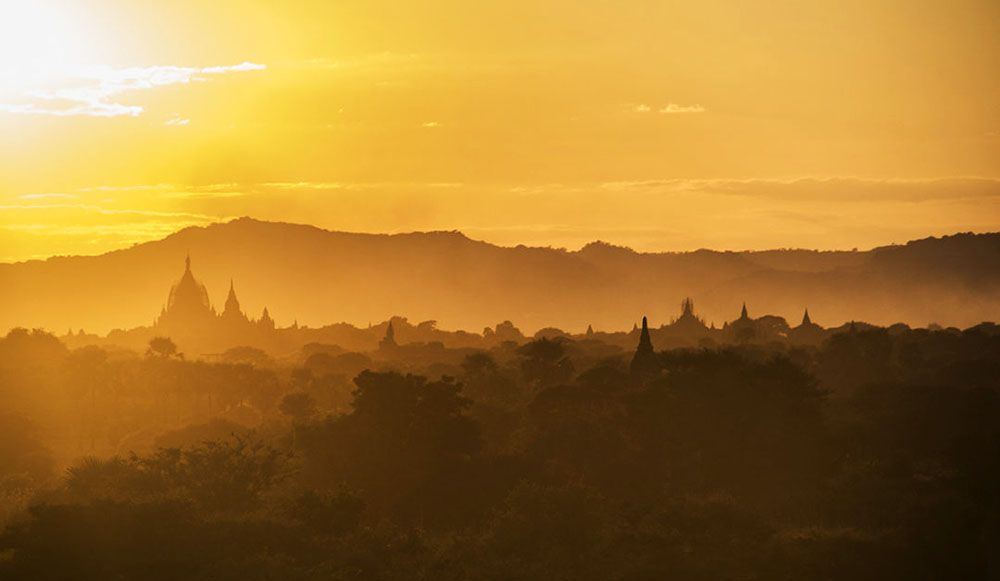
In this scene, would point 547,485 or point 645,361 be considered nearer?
point 547,485

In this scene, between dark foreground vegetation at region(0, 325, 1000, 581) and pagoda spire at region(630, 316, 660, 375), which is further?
pagoda spire at region(630, 316, 660, 375)

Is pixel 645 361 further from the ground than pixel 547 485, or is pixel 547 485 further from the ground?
pixel 645 361

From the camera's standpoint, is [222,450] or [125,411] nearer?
[222,450]

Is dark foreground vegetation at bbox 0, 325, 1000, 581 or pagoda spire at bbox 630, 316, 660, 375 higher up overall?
pagoda spire at bbox 630, 316, 660, 375

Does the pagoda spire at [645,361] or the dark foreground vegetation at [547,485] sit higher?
the pagoda spire at [645,361]

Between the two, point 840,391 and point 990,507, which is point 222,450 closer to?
point 990,507

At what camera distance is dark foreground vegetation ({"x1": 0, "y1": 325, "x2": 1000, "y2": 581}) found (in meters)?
73.2

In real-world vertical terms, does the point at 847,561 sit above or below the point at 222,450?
below


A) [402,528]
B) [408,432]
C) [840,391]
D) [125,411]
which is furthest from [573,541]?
[125,411]

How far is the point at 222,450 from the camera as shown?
91250 millimetres

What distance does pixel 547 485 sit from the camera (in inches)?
3654

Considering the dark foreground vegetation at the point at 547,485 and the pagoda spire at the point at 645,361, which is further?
the pagoda spire at the point at 645,361

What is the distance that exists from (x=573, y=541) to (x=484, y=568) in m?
6.28

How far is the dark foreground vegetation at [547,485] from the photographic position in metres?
73.2
